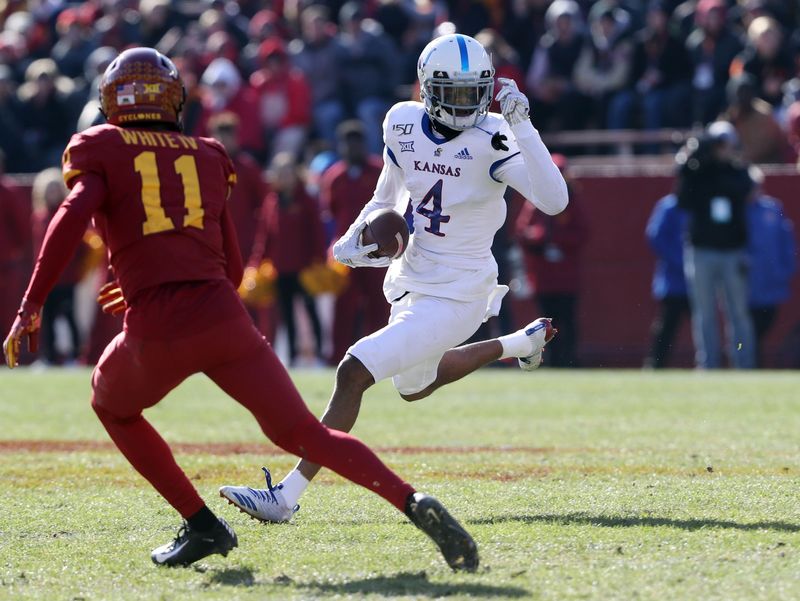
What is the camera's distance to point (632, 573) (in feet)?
15.4

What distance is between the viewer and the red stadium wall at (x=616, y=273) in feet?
49.4

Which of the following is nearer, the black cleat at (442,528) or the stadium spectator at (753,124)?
the black cleat at (442,528)

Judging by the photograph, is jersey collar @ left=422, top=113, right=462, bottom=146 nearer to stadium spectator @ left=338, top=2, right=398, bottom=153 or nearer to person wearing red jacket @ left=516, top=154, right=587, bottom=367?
person wearing red jacket @ left=516, top=154, right=587, bottom=367

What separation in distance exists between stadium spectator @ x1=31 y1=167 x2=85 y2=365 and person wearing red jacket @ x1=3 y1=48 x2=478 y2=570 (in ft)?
32.6

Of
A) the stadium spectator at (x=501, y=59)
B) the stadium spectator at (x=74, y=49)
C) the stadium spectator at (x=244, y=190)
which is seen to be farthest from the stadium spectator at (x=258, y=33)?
the stadium spectator at (x=501, y=59)

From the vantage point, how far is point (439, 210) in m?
6.14

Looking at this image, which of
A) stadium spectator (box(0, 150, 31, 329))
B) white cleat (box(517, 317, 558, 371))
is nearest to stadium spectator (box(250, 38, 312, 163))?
stadium spectator (box(0, 150, 31, 329))

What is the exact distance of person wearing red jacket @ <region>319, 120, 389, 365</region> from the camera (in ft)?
45.2

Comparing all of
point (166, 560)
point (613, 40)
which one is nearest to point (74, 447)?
point (166, 560)

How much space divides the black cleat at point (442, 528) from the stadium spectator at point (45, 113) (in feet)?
42.3

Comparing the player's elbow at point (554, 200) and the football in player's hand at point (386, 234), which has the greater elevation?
the player's elbow at point (554, 200)

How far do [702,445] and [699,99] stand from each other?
7631 mm

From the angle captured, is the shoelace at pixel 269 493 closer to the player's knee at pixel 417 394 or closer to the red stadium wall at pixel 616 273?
the player's knee at pixel 417 394

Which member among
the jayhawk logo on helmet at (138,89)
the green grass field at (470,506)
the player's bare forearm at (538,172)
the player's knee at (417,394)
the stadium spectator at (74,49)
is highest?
the stadium spectator at (74,49)
